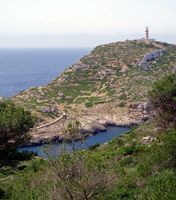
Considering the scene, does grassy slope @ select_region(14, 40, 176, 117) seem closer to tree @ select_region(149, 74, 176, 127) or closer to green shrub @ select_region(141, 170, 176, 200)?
tree @ select_region(149, 74, 176, 127)

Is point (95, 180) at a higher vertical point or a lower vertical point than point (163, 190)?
lower

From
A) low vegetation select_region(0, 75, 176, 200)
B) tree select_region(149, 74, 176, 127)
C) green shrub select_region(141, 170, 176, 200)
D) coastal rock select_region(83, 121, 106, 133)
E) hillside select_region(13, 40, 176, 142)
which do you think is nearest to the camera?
green shrub select_region(141, 170, 176, 200)

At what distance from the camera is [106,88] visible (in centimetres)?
10181

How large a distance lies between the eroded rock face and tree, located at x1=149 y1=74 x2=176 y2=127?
6353 cm

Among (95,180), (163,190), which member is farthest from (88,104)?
(163,190)

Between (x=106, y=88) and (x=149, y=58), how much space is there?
1632cm

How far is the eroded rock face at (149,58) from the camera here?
107 meters

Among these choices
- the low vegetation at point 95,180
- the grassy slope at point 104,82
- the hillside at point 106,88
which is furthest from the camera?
the grassy slope at point 104,82

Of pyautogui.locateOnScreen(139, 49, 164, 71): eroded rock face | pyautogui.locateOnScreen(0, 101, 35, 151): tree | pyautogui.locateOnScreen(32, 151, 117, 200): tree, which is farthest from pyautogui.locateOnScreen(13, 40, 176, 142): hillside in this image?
pyautogui.locateOnScreen(32, 151, 117, 200): tree

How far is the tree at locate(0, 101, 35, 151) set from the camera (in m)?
38.4

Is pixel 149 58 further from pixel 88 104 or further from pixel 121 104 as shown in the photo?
pixel 88 104

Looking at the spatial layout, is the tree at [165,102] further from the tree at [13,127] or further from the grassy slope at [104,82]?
the grassy slope at [104,82]

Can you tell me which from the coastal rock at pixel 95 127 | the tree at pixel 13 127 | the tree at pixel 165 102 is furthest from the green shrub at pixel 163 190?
the coastal rock at pixel 95 127

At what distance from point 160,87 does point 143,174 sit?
Answer: 20428 millimetres
